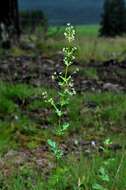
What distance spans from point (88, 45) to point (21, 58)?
9.41 feet

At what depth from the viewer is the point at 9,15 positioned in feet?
52.9

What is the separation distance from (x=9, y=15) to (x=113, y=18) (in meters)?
35.0

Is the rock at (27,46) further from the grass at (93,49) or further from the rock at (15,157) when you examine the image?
the rock at (15,157)

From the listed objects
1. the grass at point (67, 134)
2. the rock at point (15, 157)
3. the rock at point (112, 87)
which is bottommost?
the rock at point (15, 157)

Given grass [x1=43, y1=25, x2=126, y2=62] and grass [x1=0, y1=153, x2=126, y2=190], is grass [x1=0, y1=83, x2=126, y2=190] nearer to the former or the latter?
grass [x1=0, y1=153, x2=126, y2=190]

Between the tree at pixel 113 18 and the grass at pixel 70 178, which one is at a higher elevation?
the tree at pixel 113 18

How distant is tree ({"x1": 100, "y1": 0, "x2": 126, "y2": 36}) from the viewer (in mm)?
48250

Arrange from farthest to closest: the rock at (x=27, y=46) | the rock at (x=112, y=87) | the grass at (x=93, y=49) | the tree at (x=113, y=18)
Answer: the tree at (x=113, y=18) < the rock at (x=27, y=46) < the grass at (x=93, y=49) < the rock at (x=112, y=87)

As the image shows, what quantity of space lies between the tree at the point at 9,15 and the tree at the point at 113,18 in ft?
98.8

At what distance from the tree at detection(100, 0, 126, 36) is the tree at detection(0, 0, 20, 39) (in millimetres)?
30109

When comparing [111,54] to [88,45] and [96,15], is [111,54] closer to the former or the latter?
[88,45]

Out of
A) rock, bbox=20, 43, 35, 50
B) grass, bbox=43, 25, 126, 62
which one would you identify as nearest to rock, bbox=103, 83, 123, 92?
grass, bbox=43, 25, 126, 62

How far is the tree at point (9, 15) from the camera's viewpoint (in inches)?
628

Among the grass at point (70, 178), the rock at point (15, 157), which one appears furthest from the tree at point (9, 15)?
the grass at point (70, 178)
